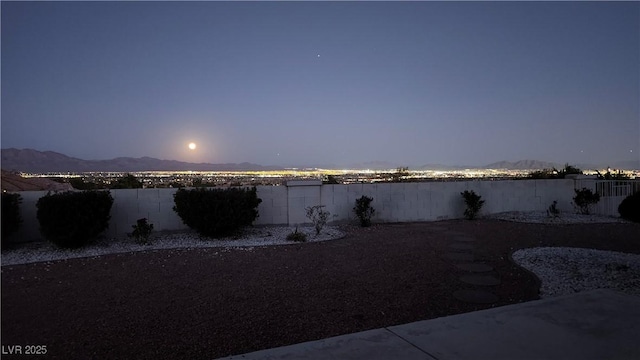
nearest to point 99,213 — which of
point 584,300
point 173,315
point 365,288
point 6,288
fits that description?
point 6,288

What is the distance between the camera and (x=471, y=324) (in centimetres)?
393

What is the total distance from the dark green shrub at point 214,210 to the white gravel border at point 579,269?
634 centimetres

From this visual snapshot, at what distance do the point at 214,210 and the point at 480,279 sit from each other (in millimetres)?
6400

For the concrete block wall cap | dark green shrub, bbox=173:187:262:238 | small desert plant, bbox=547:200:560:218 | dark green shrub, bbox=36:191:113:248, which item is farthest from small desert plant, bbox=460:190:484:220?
dark green shrub, bbox=36:191:113:248

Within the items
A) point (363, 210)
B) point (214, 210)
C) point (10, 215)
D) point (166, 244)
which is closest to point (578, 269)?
point (363, 210)

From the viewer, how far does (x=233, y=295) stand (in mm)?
5688

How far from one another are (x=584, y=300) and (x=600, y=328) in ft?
2.89

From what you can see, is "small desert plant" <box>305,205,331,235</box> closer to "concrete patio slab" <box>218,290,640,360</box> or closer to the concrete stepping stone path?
the concrete stepping stone path

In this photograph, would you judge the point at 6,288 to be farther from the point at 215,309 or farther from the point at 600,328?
the point at 600,328

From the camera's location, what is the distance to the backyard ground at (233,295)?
4180 mm

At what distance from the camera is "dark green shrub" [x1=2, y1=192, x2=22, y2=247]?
29.4ft

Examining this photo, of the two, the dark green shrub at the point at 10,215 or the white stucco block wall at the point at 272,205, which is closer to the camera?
the dark green shrub at the point at 10,215

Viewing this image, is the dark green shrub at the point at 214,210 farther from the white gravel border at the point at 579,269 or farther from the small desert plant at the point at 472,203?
the small desert plant at the point at 472,203

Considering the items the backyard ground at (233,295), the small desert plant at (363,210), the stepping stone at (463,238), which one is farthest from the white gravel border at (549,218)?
the small desert plant at (363,210)
